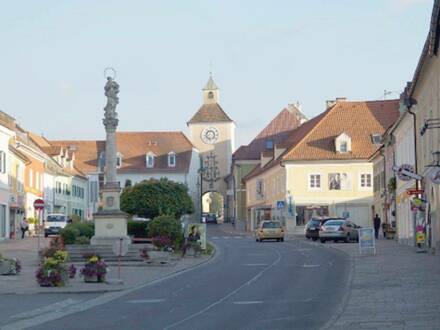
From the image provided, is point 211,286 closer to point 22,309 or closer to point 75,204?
point 22,309

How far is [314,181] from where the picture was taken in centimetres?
8344

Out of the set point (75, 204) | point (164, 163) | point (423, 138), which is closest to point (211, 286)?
point (423, 138)

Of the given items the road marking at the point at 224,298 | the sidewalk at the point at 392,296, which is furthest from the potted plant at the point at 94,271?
the sidewalk at the point at 392,296

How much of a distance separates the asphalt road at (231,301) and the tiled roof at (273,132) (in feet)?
255

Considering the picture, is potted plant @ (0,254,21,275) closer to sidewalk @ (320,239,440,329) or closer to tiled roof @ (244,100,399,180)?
sidewalk @ (320,239,440,329)

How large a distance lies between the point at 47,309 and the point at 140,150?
326ft

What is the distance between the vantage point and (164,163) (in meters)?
118

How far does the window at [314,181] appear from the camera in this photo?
83188mm

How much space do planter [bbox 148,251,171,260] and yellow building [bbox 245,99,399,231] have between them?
140ft

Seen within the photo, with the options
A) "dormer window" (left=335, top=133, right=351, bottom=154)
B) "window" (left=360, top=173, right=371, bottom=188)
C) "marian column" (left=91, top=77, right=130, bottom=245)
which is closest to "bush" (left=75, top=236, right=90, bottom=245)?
"marian column" (left=91, top=77, right=130, bottom=245)

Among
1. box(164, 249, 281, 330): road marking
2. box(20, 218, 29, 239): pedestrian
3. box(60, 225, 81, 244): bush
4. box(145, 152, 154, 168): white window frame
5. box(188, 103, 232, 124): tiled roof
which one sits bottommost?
box(164, 249, 281, 330): road marking

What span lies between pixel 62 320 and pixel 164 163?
9955 cm

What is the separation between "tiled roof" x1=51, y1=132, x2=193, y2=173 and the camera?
117812 mm

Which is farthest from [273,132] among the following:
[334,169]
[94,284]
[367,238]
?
[94,284]
